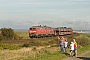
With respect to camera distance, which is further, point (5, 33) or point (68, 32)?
point (68, 32)

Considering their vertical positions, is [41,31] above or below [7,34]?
above

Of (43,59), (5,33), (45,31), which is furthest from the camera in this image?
(45,31)

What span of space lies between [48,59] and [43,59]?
0.44 m

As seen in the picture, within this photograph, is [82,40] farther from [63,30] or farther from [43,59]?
[63,30]

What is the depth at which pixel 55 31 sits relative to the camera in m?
77.7

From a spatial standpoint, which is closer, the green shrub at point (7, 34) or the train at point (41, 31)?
the green shrub at point (7, 34)

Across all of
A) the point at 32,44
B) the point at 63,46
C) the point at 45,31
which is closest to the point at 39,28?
the point at 45,31

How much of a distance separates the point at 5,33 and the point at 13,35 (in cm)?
196

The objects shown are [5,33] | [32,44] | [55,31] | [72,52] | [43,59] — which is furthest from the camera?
[55,31]

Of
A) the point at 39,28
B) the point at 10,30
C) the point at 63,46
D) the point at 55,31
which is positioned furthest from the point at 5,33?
the point at 63,46

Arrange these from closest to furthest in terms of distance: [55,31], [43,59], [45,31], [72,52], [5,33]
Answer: [43,59]
[72,52]
[5,33]
[45,31]
[55,31]

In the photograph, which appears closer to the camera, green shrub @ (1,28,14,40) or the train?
green shrub @ (1,28,14,40)

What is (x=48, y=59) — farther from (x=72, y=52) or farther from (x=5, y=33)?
(x=5, y=33)

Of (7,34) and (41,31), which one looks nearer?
(7,34)
